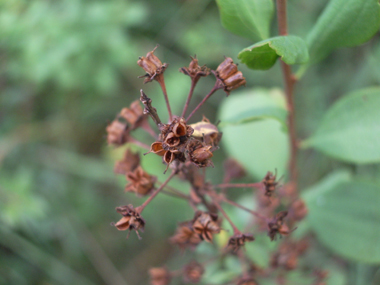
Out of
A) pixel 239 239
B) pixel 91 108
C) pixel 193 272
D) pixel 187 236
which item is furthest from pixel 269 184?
pixel 91 108

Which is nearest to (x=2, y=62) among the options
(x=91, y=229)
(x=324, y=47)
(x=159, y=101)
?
(x=159, y=101)

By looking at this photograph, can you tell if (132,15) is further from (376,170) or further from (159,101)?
(376,170)

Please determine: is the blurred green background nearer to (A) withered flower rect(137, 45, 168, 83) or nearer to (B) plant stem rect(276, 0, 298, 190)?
(B) plant stem rect(276, 0, 298, 190)

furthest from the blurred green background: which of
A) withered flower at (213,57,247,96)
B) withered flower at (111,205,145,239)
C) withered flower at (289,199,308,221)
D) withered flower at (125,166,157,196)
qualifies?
withered flower at (213,57,247,96)

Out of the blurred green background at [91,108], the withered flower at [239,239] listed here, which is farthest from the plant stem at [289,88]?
the blurred green background at [91,108]

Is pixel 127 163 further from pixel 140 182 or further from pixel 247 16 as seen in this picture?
pixel 247 16

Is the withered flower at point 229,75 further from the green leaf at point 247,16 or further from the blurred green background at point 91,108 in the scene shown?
the blurred green background at point 91,108
